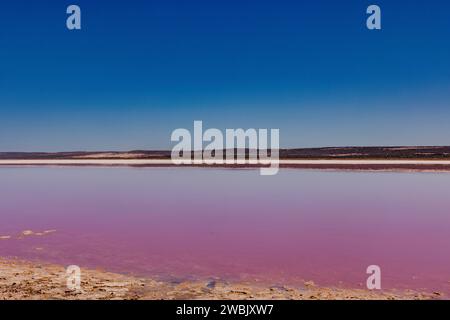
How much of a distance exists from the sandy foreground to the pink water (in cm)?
28

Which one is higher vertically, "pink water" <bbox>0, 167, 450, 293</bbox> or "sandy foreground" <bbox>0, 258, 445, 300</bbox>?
→ "pink water" <bbox>0, 167, 450, 293</bbox>

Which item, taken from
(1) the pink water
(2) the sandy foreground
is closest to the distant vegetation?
(1) the pink water

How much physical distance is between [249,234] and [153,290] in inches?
124

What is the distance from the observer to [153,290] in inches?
215

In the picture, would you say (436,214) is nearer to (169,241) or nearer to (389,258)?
(389,258)

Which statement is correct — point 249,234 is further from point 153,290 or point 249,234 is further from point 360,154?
point 360,154

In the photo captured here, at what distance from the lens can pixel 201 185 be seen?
17047mm

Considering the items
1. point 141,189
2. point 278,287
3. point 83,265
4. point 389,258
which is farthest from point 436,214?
point 141,189

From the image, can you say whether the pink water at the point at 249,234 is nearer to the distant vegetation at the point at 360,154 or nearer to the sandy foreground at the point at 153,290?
the sandy foreground at the point at 153,290

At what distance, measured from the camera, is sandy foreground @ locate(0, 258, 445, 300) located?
5219 millimetres

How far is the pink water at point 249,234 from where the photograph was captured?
627 centimetres

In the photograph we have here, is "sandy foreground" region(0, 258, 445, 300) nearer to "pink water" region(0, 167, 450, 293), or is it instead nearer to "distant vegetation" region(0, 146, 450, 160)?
"pink water" region(0, 167, 450, 293)

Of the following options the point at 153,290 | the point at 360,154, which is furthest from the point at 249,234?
the point at 360,154
